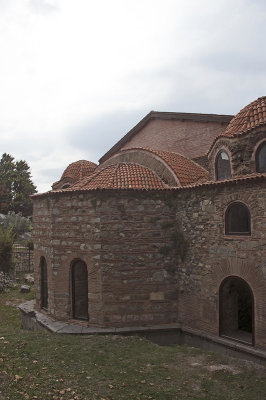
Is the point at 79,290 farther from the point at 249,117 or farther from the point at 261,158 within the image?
the point at 249,117

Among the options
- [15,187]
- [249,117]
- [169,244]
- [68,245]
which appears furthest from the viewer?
[15,187]

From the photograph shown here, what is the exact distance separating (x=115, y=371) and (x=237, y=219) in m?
4.46

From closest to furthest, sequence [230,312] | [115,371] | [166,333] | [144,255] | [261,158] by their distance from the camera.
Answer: [115,371] < [261,158] < [230,312] < [166,333] < [144,255]

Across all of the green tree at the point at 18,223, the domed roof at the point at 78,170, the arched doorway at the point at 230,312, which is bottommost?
the arched doorway at the point at 230,312

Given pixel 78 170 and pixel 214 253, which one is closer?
pixel 214 253

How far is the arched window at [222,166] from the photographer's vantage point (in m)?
9.66

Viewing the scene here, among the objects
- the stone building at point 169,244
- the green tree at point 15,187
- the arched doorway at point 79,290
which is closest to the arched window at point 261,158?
the stone building at point 169,244

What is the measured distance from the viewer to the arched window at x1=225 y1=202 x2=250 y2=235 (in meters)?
8.28

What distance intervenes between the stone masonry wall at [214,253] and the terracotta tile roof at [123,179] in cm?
114

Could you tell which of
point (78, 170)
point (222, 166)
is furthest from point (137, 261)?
point (78, 170)

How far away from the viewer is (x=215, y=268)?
29.6 ft

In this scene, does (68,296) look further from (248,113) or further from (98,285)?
(248,113)

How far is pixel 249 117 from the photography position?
952 cm

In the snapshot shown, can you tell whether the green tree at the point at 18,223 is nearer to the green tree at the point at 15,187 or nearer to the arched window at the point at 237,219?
the green tree at the point at 15,187
